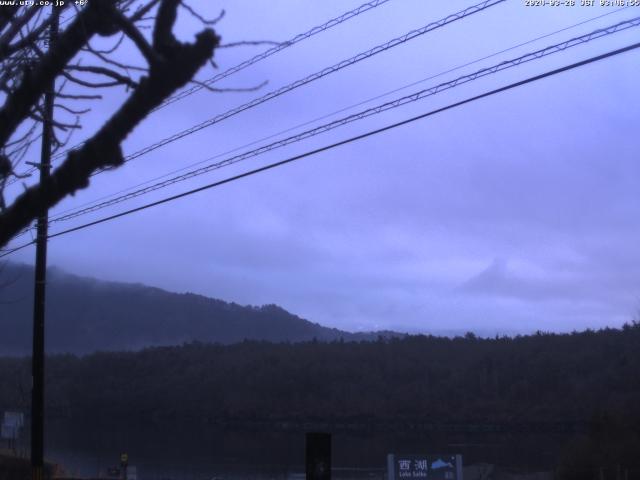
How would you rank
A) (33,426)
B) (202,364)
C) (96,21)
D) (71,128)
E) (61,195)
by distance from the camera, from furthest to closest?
(202,364) < (33,426) < (71,128) < (96,21) < (61,195)

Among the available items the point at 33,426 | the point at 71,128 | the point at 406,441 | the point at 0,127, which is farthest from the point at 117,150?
the point at 406,441

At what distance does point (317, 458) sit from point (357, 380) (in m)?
96.9

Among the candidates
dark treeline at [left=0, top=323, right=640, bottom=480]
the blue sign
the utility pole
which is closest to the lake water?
dark treeline at [left=0, top=323, right=640, bottom=480]

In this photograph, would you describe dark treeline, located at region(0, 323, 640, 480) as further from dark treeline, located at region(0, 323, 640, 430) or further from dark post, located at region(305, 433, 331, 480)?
dark post, located at region(305, 433, 331, 480)

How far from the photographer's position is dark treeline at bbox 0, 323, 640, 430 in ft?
269

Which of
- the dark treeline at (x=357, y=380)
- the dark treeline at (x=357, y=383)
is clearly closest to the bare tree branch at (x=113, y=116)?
the dark treeline at (x=357, y=383)

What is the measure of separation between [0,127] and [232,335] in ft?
622

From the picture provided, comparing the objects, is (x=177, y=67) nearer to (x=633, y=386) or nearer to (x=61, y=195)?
(x=61, y=195)

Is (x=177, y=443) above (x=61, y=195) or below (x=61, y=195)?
below

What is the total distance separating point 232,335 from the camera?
19338cm

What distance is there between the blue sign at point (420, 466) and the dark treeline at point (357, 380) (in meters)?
50.2

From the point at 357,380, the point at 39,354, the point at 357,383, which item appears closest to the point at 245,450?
the point at 357,383

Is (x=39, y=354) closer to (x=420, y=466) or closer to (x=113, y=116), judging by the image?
(x=420, y=466)

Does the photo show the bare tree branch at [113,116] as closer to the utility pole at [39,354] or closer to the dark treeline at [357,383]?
the utility pole at [39,354]
